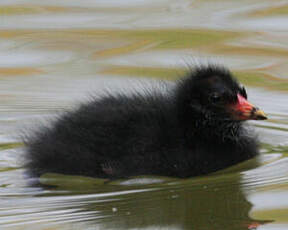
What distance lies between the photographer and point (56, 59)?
1060 centimetres

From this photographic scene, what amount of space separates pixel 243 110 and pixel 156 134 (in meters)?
0.67

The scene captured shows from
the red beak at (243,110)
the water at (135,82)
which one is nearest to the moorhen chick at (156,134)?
the red beak at (243,110)

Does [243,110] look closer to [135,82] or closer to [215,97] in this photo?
[215,97]

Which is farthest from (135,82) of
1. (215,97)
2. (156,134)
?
(156,134)

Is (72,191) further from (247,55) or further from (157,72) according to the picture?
(247,55)

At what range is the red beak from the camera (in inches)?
289

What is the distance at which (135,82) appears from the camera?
957 centimetres

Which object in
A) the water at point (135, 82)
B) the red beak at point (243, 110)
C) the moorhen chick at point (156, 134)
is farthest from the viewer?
the red beak at point (243, 110)

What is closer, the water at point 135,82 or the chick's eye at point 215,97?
the water at point 135,82

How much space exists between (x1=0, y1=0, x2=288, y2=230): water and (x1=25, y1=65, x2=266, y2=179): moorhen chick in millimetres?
101

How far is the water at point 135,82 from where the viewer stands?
249 inches

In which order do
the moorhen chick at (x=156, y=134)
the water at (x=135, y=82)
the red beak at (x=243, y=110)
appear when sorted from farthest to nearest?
1. the red beak at (x=243, y=110)
2. the moorhen chick at (x=156, y=134)
3. the water at (x=135, y=82)

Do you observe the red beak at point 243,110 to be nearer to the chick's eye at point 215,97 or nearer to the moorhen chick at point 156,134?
the moorhen chick at point 156,134

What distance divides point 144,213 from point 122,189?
0.58 meters
